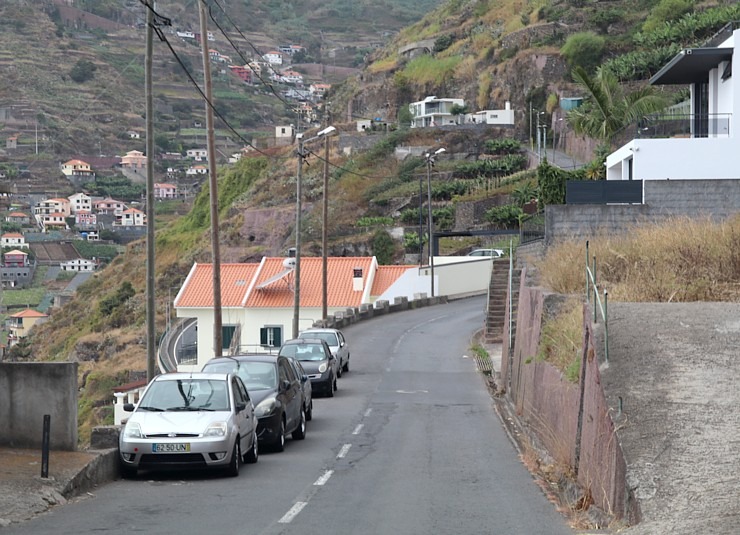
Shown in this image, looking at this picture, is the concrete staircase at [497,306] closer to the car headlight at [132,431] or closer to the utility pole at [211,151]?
the utility pole at [211,151]

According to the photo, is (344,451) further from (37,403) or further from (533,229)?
(533,229)

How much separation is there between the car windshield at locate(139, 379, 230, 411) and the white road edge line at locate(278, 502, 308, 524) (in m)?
2.90

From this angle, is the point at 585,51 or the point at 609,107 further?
the point at 585,51

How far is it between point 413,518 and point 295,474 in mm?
3904

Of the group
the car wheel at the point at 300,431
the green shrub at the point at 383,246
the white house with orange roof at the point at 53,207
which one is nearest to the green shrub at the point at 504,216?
the green shrub at the point at 383,246

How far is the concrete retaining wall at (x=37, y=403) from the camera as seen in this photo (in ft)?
50.7

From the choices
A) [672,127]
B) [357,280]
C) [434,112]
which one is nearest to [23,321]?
[357,280]

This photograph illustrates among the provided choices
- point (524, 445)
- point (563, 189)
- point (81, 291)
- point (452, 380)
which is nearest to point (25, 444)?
point (524, 445)

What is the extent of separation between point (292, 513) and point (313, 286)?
162 ft

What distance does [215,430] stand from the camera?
50.5 ft

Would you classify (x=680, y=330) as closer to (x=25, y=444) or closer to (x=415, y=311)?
(x=25, y=444)

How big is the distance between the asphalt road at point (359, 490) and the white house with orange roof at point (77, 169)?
145 m

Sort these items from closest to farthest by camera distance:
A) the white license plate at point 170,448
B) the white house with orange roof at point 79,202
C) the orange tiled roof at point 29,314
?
1. the white license plate at point 170,448
2. the orange tiled roof at point 29,314
3. the white house with orange roof at point 79,202

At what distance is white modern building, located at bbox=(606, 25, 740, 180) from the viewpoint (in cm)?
3281
